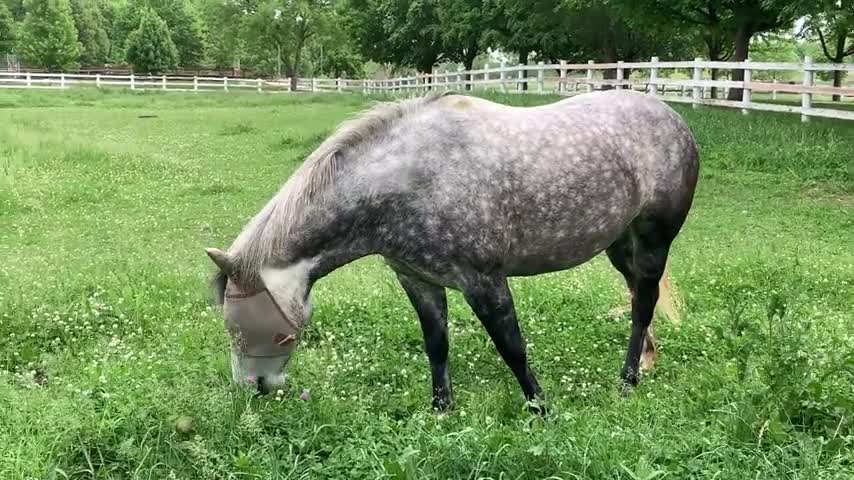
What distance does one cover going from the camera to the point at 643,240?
467cm

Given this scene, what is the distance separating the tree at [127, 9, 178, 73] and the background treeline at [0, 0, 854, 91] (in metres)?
0.08

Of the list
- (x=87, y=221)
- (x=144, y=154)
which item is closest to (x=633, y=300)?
(x=87, y=221)

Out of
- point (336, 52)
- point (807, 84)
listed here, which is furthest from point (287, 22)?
point (807, 84)

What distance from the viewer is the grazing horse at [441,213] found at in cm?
353

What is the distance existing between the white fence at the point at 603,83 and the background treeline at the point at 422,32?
1175 millimetres

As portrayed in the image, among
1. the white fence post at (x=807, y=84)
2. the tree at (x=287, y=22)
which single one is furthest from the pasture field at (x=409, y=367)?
the tree at (x=287, y=22)

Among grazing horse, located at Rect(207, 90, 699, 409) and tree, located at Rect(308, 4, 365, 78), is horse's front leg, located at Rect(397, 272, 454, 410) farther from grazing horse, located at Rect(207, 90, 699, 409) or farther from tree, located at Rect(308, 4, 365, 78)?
tree, located at Rect(308, 4, 365, 78)

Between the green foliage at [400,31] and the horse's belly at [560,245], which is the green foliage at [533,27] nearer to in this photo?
the green foliage at [400,31]

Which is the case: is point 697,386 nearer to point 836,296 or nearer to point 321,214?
point 321,214

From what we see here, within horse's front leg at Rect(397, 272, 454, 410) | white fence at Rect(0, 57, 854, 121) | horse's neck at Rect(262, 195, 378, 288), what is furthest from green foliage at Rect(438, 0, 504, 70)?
horse's neck at Rect(262, 195, 378, 288)

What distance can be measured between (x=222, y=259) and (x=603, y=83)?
19.3 metres

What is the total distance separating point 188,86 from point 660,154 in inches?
1841

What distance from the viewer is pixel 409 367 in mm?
4770

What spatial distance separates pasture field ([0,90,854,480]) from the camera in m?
3.13
